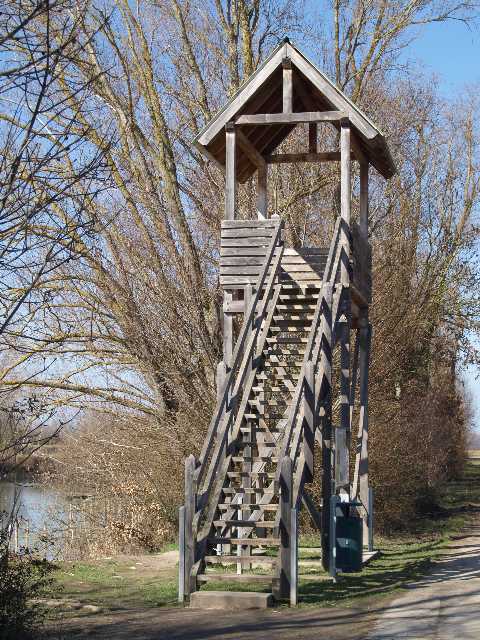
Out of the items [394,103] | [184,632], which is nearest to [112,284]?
[394,103]

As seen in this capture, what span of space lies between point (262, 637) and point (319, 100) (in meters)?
11.3

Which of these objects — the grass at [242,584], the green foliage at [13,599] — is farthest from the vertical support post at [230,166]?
the green foliage at [13,599]

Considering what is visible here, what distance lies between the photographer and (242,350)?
48.6ft

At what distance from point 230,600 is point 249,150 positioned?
901 centimetres

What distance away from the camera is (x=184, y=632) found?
10094 mm

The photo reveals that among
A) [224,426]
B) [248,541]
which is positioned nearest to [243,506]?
[248,541]

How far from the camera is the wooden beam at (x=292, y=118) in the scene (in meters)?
15.8

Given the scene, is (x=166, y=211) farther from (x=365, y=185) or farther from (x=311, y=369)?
(x=311, y=369)

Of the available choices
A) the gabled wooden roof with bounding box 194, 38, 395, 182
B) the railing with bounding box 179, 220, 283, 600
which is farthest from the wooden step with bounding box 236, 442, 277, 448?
the gabled wooden roof with bounding box 194, 38, 395, 182

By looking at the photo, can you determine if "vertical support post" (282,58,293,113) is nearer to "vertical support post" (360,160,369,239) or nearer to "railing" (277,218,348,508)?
"railing" (277,218,348,508)

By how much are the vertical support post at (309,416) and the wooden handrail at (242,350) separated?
3.33ft

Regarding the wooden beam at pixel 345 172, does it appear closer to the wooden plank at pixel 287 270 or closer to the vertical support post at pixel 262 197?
the wooden plank at pixel 287 270

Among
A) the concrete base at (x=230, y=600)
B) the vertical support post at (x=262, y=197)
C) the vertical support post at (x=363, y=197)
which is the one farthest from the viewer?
the vertical support post at (x=363, y=197)

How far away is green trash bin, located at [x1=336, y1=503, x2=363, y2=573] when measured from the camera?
1502cm
